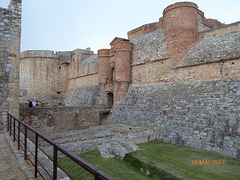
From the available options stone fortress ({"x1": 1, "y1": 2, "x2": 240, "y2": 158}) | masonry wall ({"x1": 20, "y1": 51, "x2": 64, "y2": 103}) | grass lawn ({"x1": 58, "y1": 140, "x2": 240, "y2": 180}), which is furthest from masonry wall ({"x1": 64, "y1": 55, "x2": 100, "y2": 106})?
grass lawn ({"x1": 58, "y1": 140, "x2": 240, "y2": 180})

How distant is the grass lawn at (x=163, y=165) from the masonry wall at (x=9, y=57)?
128 inches

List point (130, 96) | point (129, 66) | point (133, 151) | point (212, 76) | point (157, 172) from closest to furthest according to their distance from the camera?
point (157, 172) < point (133, 151) < point (212, 76) < point (130, 96) < point (129, 66)

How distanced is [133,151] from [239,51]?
314 inches

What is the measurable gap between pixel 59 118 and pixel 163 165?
33.2 ft

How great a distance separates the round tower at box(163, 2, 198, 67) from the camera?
12.8m

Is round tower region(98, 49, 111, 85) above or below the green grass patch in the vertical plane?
above

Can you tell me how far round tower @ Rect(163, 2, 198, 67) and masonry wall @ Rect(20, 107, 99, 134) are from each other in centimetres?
852

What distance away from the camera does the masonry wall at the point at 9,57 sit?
25.0 feet

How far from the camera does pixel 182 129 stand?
31.9 ft

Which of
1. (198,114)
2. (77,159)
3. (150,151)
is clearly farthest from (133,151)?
(77,159)

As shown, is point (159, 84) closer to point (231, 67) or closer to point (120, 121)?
point (120, 121)

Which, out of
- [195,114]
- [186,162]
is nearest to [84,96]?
[195,114]
